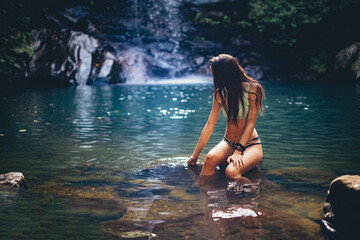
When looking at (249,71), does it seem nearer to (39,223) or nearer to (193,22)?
(193,22)

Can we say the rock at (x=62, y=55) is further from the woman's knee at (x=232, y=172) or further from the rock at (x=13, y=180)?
the woman's knee at (x=232, y=172)

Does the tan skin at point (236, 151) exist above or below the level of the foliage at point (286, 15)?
below

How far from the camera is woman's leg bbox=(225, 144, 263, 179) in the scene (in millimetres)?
4441

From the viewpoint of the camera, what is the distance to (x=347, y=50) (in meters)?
27.7

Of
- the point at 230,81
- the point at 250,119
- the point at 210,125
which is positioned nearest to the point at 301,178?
the point at 250,119

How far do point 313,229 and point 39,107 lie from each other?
39.5ft

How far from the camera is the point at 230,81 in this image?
173 inches

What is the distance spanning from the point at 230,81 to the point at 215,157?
3.31 ft

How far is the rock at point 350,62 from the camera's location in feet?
86.1

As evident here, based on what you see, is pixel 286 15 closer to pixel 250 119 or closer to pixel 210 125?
pixel 210 125

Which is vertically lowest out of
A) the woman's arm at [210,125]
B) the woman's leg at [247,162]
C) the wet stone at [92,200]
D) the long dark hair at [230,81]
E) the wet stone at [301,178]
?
the wet stone at [92,200]

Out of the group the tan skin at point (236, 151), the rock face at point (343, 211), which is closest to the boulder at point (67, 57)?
the tan skin at point (236, 151)

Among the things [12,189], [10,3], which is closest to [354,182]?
[12,189]

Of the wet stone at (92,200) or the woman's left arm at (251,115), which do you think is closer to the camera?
the wet stone at (92,200)
